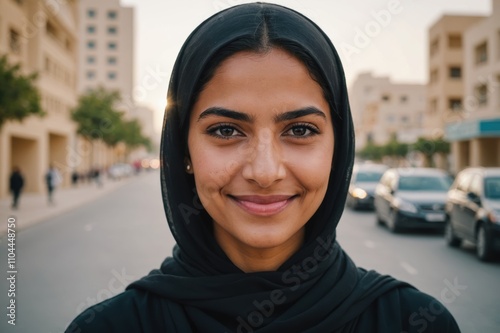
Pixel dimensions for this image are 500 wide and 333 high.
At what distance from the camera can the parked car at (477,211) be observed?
8.80 m

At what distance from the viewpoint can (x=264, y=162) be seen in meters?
1.47

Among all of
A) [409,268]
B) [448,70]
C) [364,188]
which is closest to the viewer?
[409,268]

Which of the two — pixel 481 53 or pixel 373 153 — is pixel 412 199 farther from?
pixel 373 153

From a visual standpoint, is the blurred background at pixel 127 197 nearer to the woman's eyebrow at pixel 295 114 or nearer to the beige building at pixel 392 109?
the woman's eyebrow at pixel 295 114

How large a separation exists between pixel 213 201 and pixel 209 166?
0.11 m

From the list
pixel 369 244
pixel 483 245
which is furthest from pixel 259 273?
pixel 369 244

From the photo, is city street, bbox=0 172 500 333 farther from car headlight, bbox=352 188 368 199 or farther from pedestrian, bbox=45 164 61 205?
pedestrian, bbox=45 164 61 205

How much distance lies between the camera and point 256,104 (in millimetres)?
1497

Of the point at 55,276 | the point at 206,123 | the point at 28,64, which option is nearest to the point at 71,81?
the point at 28,64

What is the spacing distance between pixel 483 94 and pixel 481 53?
127 inches

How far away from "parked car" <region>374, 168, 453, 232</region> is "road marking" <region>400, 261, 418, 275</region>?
412 centimetres

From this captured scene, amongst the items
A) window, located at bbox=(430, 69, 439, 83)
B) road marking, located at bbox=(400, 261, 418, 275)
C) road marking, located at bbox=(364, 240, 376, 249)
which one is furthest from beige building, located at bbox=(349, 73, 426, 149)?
road marking, located at bbox=(400, 261, 418, 275)

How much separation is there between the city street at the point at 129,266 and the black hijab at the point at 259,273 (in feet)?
13.5

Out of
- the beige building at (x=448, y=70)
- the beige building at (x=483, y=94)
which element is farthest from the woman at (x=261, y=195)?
the beige building at (x=448, y=70)
